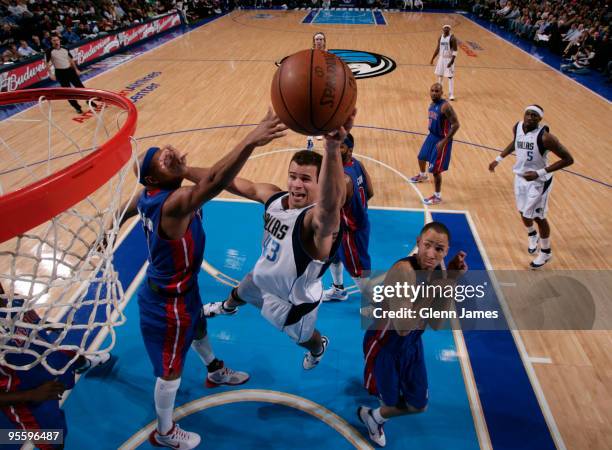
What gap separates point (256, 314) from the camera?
4.03 metres

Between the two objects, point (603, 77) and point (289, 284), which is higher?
point (289, 284)

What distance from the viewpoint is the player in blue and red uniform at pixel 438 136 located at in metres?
5.28

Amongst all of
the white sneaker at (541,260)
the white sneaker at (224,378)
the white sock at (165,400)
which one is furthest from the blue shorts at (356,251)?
the white sneaker at (541,260)

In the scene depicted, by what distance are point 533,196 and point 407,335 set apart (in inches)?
114

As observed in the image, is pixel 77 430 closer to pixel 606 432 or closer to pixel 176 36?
pixel 606 432

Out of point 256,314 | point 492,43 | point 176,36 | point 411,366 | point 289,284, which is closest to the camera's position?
point 411,366

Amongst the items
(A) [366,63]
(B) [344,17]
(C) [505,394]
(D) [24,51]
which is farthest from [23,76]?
(B) [344,17]

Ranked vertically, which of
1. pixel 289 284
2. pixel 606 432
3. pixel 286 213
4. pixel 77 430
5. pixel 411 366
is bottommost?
pixel 606 432

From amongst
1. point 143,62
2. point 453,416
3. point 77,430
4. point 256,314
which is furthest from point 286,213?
point 143,62

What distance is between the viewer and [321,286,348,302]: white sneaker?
4.14 metres

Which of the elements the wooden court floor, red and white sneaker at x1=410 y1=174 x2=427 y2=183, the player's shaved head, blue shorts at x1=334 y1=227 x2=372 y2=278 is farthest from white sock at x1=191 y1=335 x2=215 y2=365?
red and white sneaker at x1=410 y1=174 x2=427 y2=183

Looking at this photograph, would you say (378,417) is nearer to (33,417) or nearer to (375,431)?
(375,431)

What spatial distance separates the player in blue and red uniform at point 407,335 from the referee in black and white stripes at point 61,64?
8629 millimetres

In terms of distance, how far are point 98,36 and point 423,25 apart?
47.2ft
